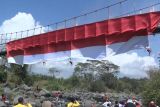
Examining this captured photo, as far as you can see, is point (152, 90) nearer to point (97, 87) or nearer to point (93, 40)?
point (93, 40)

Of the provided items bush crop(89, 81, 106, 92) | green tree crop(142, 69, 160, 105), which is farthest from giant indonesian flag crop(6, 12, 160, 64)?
bush crop(89, 81, 106, 92)

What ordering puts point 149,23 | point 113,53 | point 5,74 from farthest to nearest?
point 5,74 → point 113,53 → point 149,23

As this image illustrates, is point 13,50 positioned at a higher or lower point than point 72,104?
higher

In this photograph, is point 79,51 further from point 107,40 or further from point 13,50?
point 13,50

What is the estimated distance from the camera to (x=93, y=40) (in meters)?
19.6

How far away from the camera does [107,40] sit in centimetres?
1872

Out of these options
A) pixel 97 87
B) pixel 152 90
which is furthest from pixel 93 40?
pixel 97 87

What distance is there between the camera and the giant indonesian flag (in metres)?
17.6

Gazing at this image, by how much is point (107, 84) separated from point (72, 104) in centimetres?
9594

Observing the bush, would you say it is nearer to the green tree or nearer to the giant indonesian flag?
the green tree

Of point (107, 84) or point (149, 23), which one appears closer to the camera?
point (149, 23)

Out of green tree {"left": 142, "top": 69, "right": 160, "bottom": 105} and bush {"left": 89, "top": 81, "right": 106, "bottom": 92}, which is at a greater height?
bush {"left": 89, "top": 81, "right": 106, "bottom": 92}

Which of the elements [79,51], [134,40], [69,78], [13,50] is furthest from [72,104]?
[69,78]

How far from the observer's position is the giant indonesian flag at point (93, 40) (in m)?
17.6
